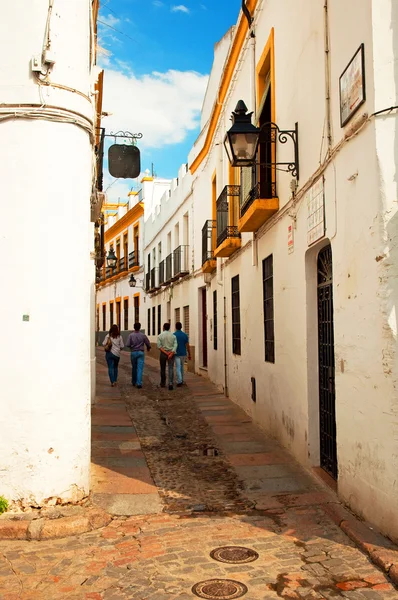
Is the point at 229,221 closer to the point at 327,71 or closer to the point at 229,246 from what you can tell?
the point at 229,246

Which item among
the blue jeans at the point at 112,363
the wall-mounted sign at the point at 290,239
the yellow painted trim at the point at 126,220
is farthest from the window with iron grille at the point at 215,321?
the yellow painted trim at the point at 126,220

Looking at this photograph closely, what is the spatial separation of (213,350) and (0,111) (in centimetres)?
945

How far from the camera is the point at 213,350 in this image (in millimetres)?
13727

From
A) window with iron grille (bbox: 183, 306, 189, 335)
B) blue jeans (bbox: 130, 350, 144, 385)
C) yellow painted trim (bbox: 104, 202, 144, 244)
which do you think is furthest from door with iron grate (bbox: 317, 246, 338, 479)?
yellow painted trim (bbox: 104, 202, 144, 244)

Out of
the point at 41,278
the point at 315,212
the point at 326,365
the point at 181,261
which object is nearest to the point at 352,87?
the point at 315,212

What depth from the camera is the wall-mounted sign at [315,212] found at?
558 centimetres

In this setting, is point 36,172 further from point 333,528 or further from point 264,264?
point 264,264

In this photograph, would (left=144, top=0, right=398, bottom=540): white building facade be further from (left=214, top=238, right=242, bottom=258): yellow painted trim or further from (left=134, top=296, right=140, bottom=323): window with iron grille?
(left=134, top=296, right=140, bottom=323): window with iron grille

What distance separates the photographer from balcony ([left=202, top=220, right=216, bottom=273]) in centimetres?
1365

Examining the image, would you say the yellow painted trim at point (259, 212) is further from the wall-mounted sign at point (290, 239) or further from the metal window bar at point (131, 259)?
the metal window bar at point (131, 259)

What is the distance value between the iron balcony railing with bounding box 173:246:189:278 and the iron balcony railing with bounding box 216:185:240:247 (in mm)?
5929

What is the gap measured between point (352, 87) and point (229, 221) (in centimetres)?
648

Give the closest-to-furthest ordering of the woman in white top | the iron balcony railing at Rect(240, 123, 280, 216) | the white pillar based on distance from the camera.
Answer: the white pillar
the iron balcony railing at Rect(240, 123, 280, 216)
the woman in white top

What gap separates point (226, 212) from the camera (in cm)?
1112
